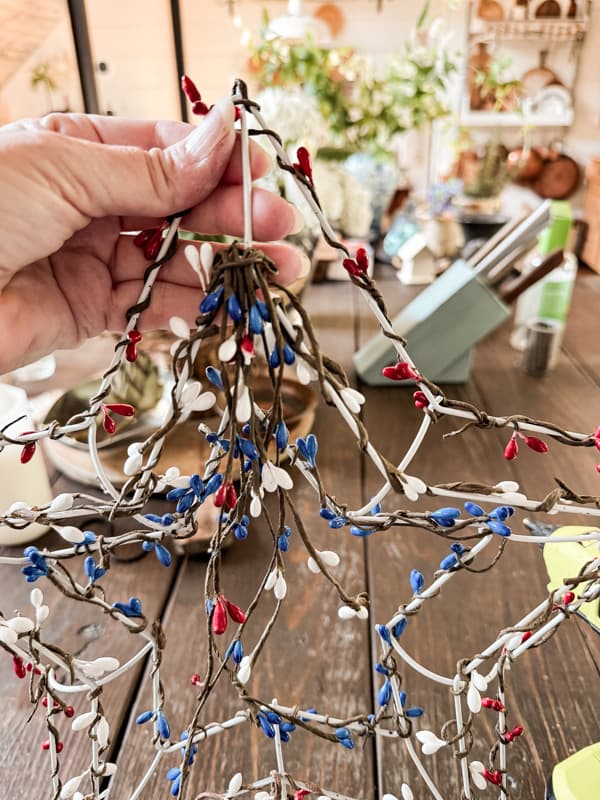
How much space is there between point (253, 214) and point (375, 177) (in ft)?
3.45

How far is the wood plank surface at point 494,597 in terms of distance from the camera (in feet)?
1.17

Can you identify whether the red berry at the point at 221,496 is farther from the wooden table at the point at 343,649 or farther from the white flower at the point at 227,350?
the wooden table at the point at 343,649

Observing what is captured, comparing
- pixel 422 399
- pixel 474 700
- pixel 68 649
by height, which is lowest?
pixel 68 649

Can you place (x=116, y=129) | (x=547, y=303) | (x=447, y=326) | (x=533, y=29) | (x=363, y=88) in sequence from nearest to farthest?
(x=116, y=129) < (x=447, y=326) < (x=547, y=303) < (x=363, y=88) < (x=533, y=29)

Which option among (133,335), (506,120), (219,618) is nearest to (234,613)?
(219,618)

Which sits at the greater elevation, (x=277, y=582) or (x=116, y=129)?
(x=116, y=129)

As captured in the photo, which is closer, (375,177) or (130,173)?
(130,173)

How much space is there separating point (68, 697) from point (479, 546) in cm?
27

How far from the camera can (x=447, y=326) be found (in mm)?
732

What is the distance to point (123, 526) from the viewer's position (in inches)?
20.6

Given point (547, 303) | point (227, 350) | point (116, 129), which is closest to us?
point (227, 350)

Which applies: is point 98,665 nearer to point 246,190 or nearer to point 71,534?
point 71,534

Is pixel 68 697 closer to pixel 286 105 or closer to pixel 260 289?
pixel 260 289

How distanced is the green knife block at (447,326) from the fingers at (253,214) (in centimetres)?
41
